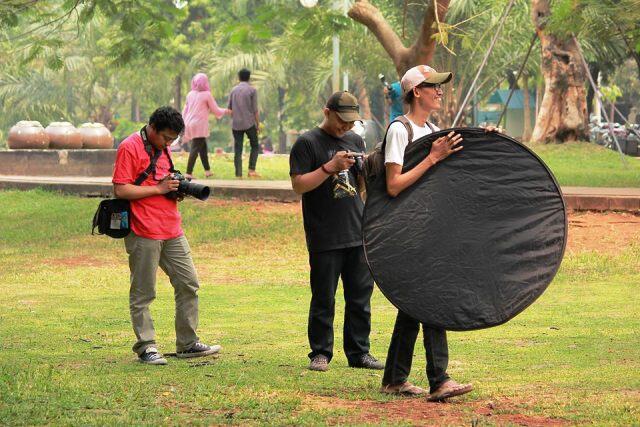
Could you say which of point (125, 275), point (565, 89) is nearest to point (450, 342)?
point (125, 275)

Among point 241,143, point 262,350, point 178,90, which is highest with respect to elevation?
point 178,90

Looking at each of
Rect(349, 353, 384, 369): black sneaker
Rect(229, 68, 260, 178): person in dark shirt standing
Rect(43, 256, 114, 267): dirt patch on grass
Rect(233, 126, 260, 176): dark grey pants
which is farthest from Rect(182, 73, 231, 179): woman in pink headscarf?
Rect(349, 353, 384, 369): black sneaker

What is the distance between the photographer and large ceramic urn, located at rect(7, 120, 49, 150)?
27.5 metres

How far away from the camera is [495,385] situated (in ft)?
25.5

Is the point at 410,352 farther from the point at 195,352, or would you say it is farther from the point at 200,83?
the point at 200,83

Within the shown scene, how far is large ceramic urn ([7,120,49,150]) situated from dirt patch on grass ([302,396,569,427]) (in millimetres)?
21275

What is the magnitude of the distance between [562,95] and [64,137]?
11.1m

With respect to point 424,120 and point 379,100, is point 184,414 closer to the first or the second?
point 424,120

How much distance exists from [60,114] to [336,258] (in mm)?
62660

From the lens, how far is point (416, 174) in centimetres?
702

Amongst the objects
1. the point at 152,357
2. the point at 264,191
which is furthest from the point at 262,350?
the point at 264,191

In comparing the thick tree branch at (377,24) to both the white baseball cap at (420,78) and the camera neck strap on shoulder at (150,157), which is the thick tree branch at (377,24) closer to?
the camera neck strap on shoulder at (150,157)

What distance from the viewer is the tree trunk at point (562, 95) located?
30.1m

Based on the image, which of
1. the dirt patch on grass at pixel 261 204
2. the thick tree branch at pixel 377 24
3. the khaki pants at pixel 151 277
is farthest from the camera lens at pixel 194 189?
the thick tree branch at pixel 377 24
